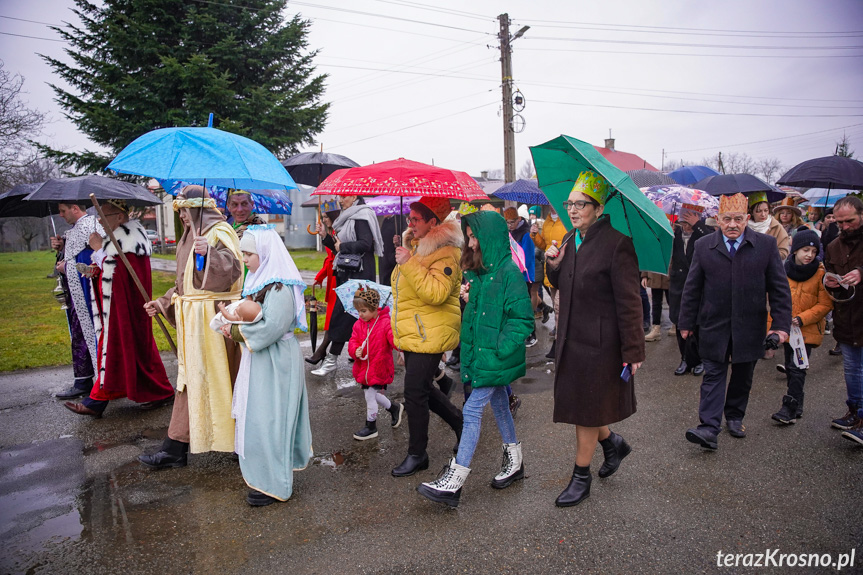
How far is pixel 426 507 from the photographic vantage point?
368 centimetres

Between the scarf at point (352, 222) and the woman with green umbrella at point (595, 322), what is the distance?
11.1 ft

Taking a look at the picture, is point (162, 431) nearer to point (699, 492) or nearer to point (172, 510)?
point (172, 510)

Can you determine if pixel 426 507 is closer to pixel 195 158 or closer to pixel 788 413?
pixel 195 158

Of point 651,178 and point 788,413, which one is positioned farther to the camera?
point 651,178

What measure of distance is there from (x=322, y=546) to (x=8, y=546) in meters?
1.82

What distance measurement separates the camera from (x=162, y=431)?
507 cm

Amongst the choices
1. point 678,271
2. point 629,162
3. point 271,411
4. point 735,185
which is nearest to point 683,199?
point 735,185

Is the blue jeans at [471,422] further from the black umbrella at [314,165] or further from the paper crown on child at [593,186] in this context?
the black umbrella at [314,165]

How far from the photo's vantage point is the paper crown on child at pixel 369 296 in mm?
4891

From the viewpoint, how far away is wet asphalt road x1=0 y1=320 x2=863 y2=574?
311cm

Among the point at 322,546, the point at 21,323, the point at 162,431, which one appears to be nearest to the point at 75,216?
the point at 162,431

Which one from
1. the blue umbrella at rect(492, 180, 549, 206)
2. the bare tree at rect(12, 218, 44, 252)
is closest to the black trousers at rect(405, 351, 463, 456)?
the blue umbrella at rect(492, 180, 549, 206)

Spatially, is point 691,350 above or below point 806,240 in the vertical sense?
below

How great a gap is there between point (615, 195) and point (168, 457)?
12.2ft
